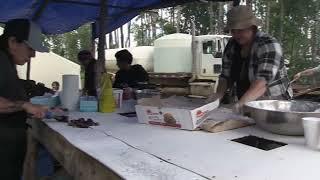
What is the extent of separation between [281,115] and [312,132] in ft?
0.69

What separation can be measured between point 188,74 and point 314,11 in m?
4.37

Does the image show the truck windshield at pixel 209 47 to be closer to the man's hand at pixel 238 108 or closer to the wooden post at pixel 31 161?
the wooden post at pixel 31 161

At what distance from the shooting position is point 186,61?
1210 cm

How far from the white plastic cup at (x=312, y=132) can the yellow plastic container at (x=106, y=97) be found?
4.51 feet

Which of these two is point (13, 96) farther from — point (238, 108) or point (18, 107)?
point (238, 108)

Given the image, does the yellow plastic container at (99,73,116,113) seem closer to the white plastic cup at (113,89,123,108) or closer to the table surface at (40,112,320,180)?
the white plastic cup at (113,89,123,108)

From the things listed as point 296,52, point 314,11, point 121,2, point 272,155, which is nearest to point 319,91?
point 121,2

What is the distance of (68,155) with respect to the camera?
5.85 feet

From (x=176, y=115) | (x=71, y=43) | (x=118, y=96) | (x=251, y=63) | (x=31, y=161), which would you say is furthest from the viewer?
(x=71, y=43)

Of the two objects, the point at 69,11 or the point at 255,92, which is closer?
the point at 255,92

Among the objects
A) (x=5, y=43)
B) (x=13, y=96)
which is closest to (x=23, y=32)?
(x=5, y=43)

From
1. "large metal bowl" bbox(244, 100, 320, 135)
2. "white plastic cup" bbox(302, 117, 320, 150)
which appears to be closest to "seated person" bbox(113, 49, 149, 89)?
"large metal bowl" bbox(244, 100, 320, 135)

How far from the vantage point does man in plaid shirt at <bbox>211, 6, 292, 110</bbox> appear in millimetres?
2322

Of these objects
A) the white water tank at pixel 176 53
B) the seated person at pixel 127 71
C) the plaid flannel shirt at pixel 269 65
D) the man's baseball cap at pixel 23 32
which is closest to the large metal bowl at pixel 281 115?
the plaid flannel shirt at pixel 269 65
